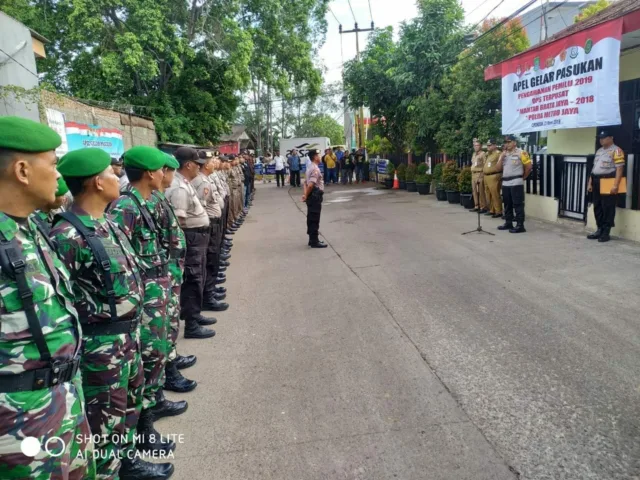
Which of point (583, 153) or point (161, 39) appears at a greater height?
point (161, 39)

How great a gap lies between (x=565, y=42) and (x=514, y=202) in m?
2.78

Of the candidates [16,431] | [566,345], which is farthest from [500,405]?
[16,431]

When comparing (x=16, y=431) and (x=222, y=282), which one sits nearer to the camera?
(x=16, y=431)

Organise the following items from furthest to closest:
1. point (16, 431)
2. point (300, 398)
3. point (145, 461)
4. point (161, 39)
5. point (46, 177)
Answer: point (161, 39), point (300, 398), point (145, 461), point (46, 177), point (16, 431)

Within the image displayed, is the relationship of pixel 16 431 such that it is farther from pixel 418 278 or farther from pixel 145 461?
pixel 418 278

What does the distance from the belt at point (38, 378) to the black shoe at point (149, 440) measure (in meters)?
1.33

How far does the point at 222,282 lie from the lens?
6.87m

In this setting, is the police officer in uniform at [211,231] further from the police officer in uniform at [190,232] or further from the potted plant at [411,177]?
the potted plant at [411,177]

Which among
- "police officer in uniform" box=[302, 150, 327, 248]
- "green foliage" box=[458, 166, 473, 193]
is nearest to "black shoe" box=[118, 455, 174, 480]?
"police officer in uniform" box=[302, 150, 327, 248]

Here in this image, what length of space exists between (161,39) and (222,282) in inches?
463

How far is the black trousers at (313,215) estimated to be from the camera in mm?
8734

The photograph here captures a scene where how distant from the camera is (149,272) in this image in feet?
10.1

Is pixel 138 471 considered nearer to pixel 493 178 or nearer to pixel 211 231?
pixel 211 231

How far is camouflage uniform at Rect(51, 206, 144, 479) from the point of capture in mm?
2221
